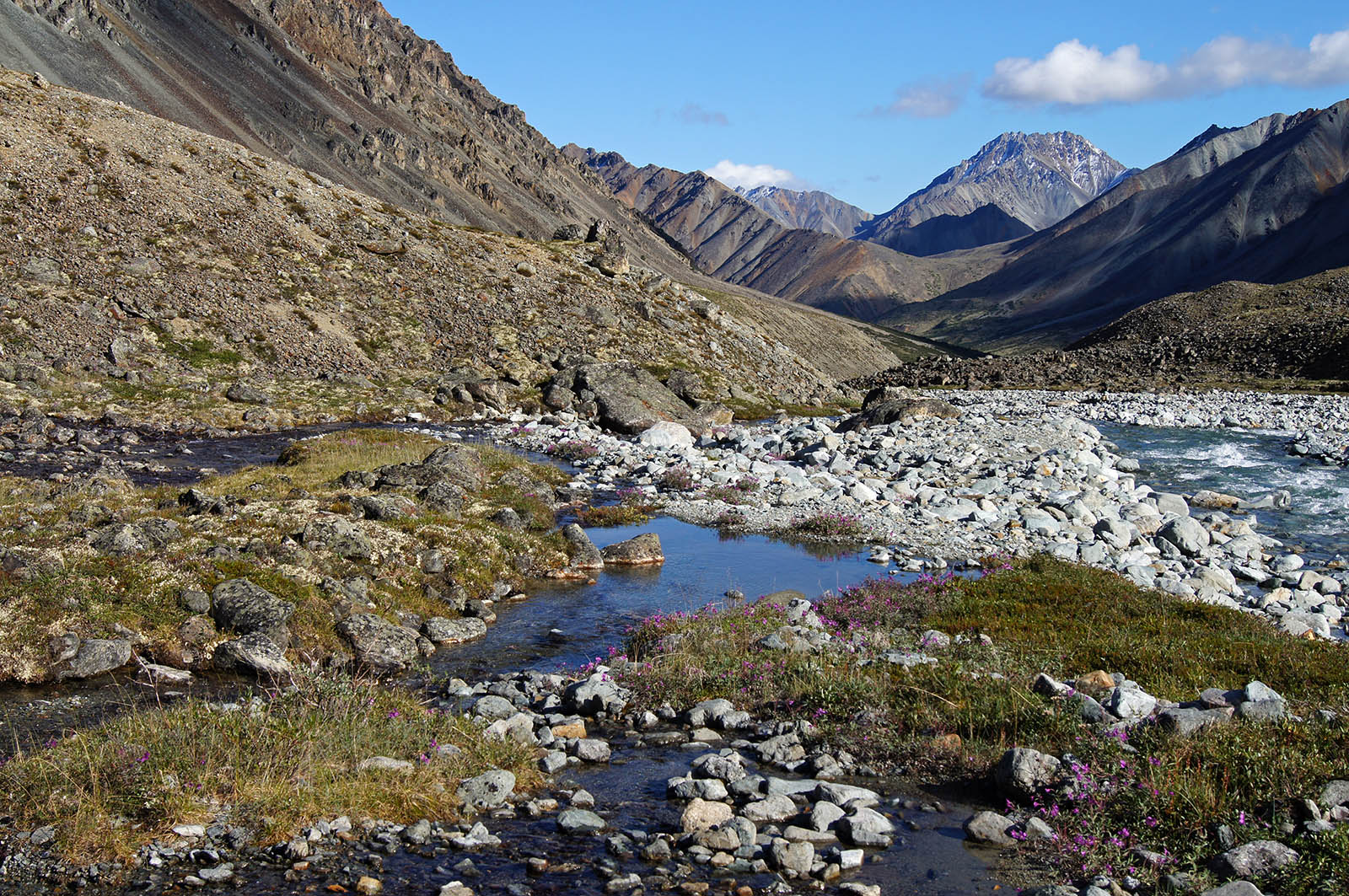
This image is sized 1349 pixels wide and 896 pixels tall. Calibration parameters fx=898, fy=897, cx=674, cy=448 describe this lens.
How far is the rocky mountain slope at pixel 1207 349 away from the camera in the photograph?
102500mm

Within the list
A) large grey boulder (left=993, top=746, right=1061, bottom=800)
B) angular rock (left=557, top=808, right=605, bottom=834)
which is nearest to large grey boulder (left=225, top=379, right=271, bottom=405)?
angular rock (left=557, top=808, right=605, bottom=834)

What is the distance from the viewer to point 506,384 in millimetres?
60156

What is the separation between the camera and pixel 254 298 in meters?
56.3

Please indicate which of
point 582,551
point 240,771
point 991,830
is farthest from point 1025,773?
point 582,551

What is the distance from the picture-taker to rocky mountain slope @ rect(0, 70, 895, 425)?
152ft

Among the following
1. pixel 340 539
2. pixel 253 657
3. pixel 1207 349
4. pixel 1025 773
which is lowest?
pixel 253 657

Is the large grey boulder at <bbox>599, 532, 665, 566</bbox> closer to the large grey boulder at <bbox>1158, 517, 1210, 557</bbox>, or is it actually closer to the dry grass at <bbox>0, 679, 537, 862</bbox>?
the dry grass at <bbox>0, 679, 537, 862</bbox>

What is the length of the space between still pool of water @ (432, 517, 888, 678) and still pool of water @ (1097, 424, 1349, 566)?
1384cm

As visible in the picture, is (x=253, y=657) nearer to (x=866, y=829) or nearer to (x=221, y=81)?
(x=866, y=829)

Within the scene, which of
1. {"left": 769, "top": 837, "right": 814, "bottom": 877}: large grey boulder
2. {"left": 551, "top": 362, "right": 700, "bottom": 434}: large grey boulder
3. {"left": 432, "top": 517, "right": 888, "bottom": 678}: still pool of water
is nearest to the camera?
{"left": 769, "top": 837, "right": 814, "bottom": 877}: large grey boulder

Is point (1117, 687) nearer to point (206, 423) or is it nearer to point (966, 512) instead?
point (966, 512)

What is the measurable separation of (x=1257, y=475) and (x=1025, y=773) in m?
37.8

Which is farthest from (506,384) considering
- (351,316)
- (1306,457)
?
(1306,457)

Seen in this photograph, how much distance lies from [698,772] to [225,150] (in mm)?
74769
